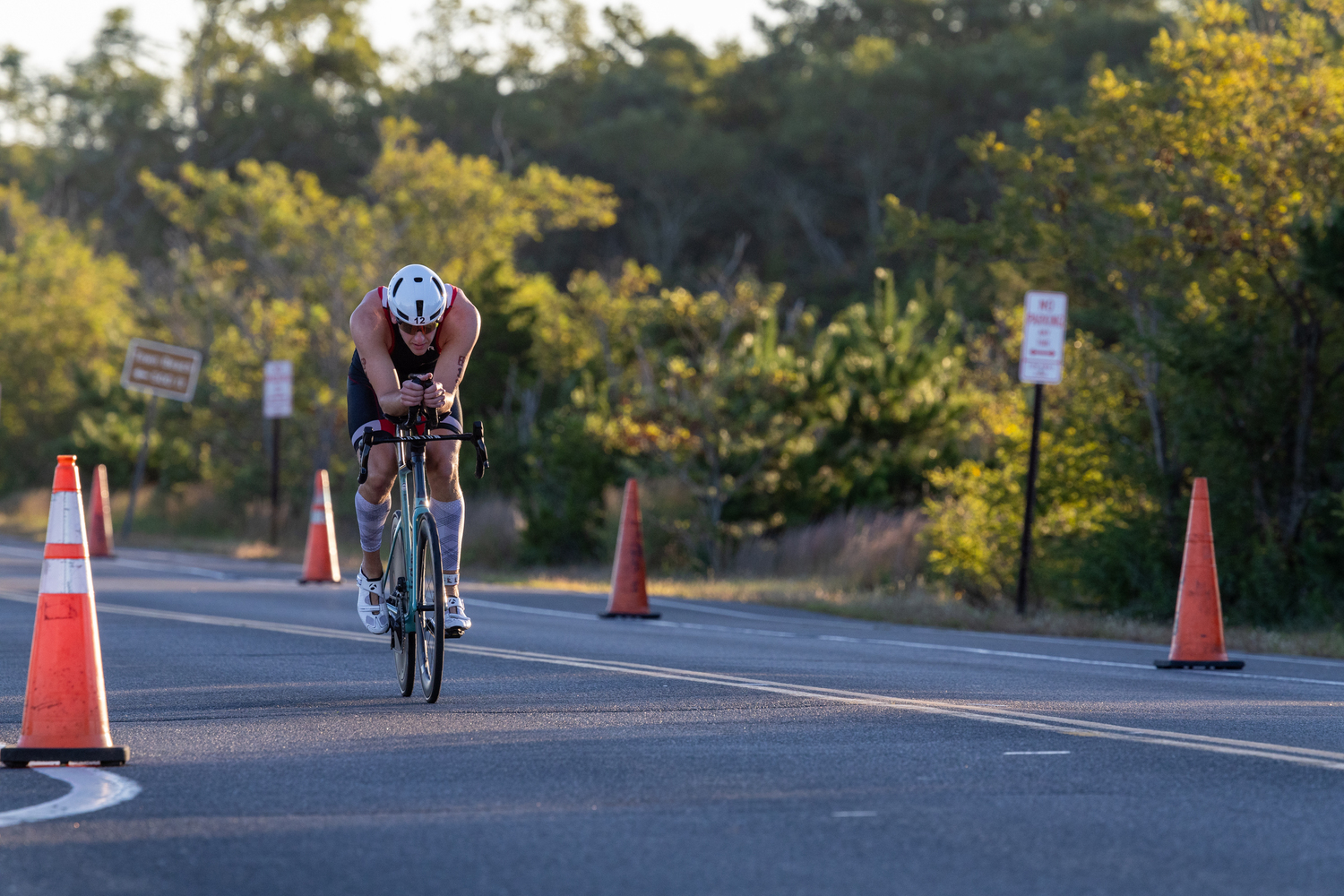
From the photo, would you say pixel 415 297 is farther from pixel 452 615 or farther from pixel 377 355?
pixel 452 615

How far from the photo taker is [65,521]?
22.3ft

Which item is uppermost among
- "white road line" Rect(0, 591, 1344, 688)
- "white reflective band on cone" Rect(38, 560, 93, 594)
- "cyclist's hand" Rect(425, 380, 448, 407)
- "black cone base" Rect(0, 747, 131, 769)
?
"cyclist's hand" Rect(425, 380, 448, 407)

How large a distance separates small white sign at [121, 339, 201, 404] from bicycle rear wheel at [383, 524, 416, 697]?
2381 cm

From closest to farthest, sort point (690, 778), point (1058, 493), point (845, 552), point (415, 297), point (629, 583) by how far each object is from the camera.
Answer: point (690, 778), point (415, 297), point (629, 583), point (1058, 493), point (845, 552)

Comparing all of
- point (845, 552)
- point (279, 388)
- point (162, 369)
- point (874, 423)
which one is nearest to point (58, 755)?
point (845, 552)

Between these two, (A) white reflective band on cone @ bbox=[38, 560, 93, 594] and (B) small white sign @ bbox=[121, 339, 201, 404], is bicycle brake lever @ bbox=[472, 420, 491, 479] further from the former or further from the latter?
(B) small white sign @ bbox=[121, 339, 201, 404]

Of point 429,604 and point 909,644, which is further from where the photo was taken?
point 909,644

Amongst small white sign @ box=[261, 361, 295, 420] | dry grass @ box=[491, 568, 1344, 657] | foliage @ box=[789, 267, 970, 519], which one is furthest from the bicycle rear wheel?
small white sign @ box=[261, 361, 295, 420]

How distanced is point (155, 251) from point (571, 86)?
1698 cm

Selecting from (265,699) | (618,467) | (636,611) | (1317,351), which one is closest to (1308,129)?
(1317,351)

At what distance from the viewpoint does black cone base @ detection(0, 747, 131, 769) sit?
21.2 feet

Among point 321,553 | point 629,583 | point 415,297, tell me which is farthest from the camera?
point 321,553

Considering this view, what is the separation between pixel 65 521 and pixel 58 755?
2.87ft

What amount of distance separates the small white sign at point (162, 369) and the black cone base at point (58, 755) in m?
25.7
